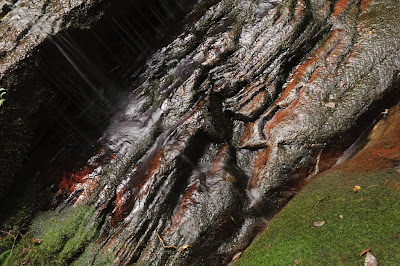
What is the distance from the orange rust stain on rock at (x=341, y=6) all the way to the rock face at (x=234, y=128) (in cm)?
2

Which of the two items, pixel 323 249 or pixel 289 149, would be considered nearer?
pixel 323 249

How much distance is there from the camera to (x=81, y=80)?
5793 millimetres

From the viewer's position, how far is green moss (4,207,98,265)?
4148 millimetres

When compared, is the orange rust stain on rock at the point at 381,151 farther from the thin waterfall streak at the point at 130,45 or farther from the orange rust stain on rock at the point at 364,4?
the thin waterfall streak at the point at 130,45

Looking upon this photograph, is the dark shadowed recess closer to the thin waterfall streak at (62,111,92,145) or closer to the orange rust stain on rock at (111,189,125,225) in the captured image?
the thin waterfall streak at (62,111,92,145)

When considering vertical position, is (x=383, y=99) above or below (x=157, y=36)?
below

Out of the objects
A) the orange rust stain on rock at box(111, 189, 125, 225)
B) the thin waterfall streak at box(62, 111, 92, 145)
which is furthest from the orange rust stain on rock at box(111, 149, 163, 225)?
the thin waterfall streak at box(62, 111, 92, 145)

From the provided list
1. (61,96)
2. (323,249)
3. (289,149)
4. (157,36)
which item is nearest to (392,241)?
(323,249)

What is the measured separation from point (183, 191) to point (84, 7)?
3752 mm

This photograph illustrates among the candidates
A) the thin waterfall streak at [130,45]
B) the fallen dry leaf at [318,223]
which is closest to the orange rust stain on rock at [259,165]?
the fallen dry leaf at [318,223]

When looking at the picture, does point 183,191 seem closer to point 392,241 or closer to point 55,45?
point 392,241

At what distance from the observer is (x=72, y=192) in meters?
4.93

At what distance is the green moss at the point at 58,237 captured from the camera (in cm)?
415

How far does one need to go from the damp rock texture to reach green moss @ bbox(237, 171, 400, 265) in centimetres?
406
